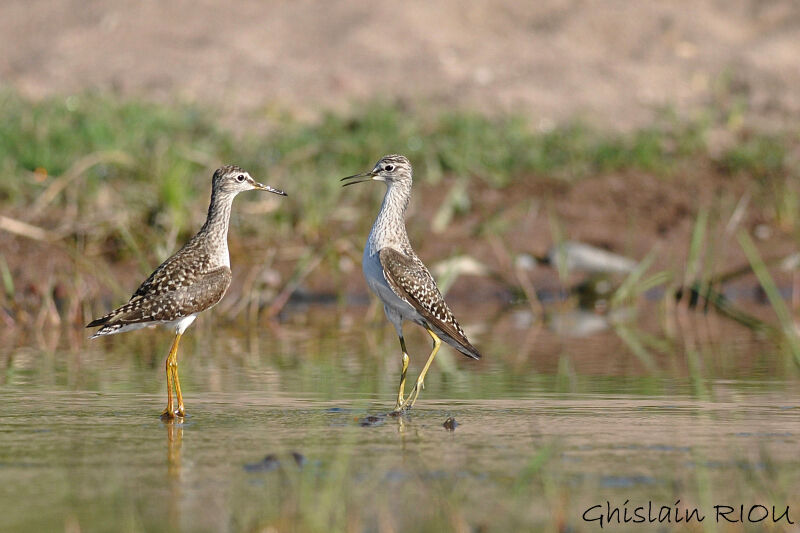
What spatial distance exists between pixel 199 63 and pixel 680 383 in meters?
15.0

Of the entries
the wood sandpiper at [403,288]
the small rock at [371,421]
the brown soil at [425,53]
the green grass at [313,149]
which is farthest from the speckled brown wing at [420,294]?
the brown soil at [425,53]

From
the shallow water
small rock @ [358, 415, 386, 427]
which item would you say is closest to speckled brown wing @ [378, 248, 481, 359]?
the shallow water

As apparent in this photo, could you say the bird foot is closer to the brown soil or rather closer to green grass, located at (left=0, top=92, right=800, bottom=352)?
green grass, located at (left=0, top=92, right=800, bottom=352)

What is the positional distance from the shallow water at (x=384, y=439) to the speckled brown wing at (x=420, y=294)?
37 centimetres

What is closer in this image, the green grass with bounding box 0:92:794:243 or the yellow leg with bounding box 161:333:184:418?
the yellow leg with bounding box 161:333:184:418

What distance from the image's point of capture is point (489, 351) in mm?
10750

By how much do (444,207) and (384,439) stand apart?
8.68 meters

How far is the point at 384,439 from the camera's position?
7.13m

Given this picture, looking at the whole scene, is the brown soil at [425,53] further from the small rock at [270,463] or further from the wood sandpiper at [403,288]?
the small rock at [270,463]

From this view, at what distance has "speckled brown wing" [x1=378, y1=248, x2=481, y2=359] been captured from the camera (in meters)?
8.45

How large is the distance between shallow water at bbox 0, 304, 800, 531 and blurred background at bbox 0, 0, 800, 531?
43 millimetres

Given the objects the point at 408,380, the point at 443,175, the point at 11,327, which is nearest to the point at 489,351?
the point at 408,380

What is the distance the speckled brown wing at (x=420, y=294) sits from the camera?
27.7ft

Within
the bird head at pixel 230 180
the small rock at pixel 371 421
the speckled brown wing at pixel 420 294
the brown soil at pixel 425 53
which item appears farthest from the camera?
the brown soil at pixel 425 53
